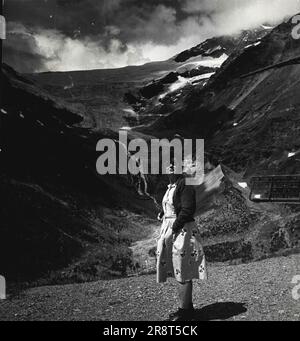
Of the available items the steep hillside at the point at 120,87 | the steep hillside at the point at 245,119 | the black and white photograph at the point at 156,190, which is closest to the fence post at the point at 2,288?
the black and white photograph at the point at 156,190

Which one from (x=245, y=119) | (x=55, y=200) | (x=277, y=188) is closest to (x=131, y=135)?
(x=245, y=119)

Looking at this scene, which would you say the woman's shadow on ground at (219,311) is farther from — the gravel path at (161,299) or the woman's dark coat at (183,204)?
the woman's dark coat at (183,204)

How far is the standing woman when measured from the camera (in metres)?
4.73

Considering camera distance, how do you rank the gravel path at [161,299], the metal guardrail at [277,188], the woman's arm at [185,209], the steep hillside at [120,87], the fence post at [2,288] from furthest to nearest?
the steep hillside at [120,87] → the fence post at [2,288] → the metal guardrail at [277,188] → the gravel path at [161,299] → the woman's arm at [185,209]

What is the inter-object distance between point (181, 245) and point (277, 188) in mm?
2488

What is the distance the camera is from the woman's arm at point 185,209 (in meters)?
4.64

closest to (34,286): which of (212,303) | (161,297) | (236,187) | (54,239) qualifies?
(54,239)

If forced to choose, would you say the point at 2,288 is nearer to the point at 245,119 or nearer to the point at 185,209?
the point at 185,209

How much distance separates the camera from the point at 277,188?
6707 millimetres

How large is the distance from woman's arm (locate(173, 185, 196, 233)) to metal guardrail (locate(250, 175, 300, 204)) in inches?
80.0

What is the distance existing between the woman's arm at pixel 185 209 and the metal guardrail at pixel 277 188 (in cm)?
203

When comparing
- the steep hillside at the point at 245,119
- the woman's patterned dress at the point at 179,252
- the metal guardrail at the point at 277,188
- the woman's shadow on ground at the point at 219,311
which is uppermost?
the steep hillside at the point at 245,119

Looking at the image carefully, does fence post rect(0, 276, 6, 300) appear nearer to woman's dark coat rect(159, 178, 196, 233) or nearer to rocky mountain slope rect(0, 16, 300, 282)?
rocky mountain slope rect(0, 16, 300, 282)

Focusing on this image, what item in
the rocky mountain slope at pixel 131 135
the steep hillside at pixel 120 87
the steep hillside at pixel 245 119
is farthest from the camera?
the steep hillside at pixel 120 87
